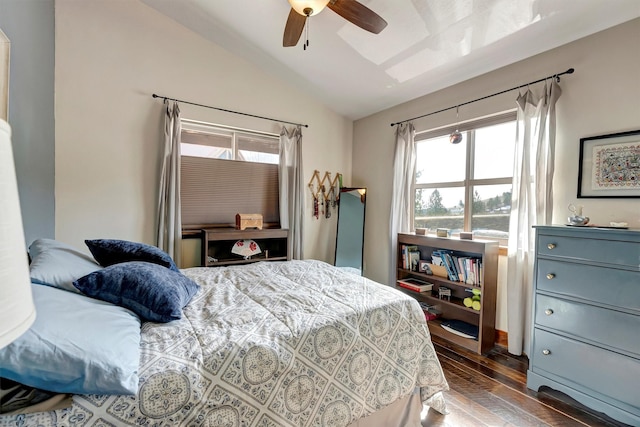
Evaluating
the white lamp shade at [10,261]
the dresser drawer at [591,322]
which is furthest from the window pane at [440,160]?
the white lamp shade at [10,261]

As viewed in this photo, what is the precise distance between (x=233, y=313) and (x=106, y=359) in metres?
0.59

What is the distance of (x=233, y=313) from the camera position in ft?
4.36

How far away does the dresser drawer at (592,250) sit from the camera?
1.55 m

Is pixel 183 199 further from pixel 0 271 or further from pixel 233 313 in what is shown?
pixel 0 271

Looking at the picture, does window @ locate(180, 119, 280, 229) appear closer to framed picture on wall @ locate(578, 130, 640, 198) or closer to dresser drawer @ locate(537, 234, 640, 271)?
dresser drawer @ locate(537, 234, 640, 271)

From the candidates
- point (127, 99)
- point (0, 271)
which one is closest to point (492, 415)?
point (0, 271)

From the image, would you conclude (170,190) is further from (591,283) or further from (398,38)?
(591,283)

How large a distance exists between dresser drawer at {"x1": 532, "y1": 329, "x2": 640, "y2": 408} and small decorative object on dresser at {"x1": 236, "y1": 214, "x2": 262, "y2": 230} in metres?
2.82

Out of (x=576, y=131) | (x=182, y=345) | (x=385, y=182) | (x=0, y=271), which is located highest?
(x=576, y=131)

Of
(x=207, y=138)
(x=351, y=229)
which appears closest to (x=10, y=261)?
(x=207, y=138)

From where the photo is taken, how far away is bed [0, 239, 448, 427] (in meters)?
0.85

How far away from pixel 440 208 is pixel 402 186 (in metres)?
0.51

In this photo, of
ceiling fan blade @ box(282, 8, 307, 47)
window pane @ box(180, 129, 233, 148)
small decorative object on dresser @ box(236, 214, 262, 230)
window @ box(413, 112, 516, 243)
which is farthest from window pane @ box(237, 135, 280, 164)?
window @ box(413, 112, 516, 243)

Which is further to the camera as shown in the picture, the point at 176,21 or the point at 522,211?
the point at 176,21
